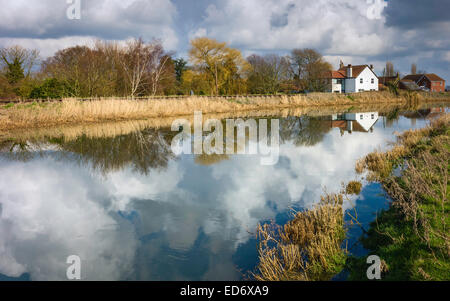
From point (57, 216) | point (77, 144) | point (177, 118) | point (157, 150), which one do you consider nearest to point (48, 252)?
point (57, 216)

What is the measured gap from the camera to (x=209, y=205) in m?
7.27

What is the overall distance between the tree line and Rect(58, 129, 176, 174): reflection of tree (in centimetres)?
1003

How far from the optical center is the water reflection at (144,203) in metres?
5.07

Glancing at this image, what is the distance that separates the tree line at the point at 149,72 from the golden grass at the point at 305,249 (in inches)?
836

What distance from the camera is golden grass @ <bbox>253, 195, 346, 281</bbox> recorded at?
443cm

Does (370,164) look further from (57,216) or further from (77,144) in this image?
(77,144)

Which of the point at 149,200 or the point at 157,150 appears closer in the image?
the point at 149,200

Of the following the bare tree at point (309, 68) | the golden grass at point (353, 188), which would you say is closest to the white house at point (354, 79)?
the bare tree at point (309, 68)

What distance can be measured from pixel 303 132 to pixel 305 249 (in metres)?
13.3

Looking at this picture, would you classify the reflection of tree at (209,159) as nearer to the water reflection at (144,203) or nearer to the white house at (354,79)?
the water reflection at (144,203)

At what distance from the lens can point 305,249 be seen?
503cm

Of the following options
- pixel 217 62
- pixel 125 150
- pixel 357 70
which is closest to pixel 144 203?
pixel 125 150
